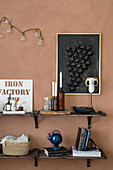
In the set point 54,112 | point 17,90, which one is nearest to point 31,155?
point 54,112

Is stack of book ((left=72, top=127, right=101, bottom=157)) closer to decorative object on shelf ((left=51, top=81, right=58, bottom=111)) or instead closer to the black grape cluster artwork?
decorative object on shelf ((left=51, top=81, right=58, bottom=111))

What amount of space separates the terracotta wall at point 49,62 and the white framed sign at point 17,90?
2.1 inches

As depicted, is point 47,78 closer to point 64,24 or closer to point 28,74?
point 28,74

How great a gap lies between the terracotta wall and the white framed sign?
53 millimetres

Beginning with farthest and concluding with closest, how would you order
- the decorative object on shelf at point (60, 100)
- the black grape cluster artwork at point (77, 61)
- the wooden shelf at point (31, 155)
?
the black grape cluster artwork at point (77, 61)
the decorative object on shelf at point (60, 100)
the wooden shelf at point (31, 155)

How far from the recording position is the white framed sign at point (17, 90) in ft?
8.75

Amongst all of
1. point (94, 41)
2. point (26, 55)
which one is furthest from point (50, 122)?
point (94, 41)

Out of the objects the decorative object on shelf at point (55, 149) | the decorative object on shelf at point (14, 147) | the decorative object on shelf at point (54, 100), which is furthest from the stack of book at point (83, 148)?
the decorative object on shelf at point (14, 147)

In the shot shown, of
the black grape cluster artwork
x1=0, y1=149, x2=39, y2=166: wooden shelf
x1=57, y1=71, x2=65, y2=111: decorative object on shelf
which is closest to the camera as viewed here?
x1=0, y1=149, x2=39, y2=166: wooden shelf

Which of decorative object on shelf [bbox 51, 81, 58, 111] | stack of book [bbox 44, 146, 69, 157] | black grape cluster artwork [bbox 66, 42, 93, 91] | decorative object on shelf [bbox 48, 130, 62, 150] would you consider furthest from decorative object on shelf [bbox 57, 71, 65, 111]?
stack of book [bbox 44, 146, 69, 157]

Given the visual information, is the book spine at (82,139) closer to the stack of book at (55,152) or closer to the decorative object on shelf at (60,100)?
the stack of book at (55,152)

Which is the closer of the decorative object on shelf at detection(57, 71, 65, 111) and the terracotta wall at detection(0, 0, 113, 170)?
the decorative object on shelf at detection(57, 71, 65, 111)

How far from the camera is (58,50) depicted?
268 centimetres

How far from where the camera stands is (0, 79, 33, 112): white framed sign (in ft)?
8.75
